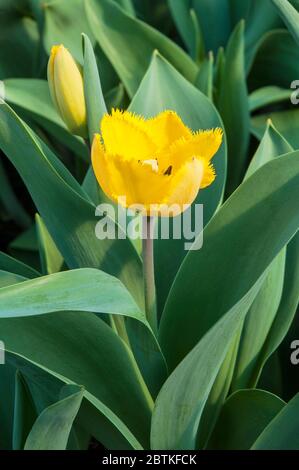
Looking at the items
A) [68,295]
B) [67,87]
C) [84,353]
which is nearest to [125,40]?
[67,87]

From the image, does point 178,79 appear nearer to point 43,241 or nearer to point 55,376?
point 43,241

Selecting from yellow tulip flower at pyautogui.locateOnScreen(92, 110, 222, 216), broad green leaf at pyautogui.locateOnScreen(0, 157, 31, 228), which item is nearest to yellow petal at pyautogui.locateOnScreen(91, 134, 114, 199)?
yellow tulip flower at pyautogui.locateOnScreen(92, 110, 222, 216)

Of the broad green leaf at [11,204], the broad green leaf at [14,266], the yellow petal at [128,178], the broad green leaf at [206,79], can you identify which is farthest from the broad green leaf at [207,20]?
the yellow petal at [128,178]

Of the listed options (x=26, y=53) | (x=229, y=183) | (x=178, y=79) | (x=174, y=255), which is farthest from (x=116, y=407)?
(x=26, y=53)

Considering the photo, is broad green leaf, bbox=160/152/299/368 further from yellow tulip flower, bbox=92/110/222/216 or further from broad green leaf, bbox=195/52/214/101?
broad green leaf, bbox=195/52/214/101

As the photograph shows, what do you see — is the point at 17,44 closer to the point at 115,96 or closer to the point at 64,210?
the point at 115,96

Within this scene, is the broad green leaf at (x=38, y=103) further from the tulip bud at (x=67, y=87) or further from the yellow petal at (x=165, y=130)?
the yellow petal at (x=165, y=130)

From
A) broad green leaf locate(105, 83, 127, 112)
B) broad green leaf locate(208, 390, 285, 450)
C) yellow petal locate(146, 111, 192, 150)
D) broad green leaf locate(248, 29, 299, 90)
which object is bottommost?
broad green leaf locate(208, 390, 285, 450)
